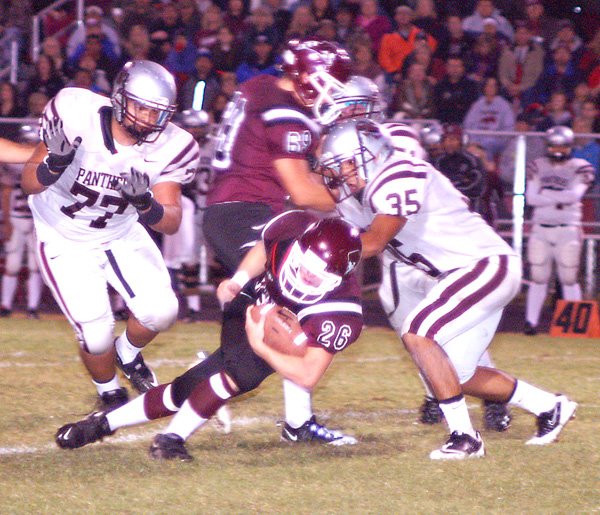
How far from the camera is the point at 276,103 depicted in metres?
4.67

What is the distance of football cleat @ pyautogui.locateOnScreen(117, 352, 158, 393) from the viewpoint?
527 centimetres

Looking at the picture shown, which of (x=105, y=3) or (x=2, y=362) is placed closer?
(x=2, y=362)

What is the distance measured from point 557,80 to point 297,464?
24.5 feet

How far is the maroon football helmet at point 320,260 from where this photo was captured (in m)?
3.87

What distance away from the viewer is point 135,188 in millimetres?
4359

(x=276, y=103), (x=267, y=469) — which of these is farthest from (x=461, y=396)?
(x=276, y=103)

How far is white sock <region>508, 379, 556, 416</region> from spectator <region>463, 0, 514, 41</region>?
7357 millimetres

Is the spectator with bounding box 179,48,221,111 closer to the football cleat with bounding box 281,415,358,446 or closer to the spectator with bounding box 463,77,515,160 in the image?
the spectator with bounding box 463,77,515,160

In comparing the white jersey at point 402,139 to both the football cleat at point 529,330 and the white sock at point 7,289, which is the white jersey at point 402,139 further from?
the white sock at point 7,289

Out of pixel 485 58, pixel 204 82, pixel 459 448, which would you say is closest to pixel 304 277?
pixel 459 448

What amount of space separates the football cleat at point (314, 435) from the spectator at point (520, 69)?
6.87 metres

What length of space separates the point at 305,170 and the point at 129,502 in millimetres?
1592

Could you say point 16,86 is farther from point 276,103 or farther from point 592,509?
point 592,509

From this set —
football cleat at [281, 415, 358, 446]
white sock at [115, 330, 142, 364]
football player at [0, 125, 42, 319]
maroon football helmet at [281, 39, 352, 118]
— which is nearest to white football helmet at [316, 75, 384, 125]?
maroon football helmet at [281, 39, 352, 118]
